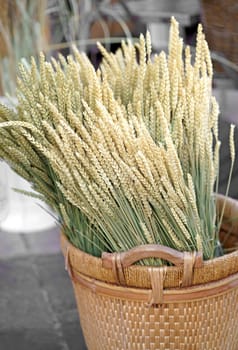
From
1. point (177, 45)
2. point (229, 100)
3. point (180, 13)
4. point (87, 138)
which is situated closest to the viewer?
point (87, 138)

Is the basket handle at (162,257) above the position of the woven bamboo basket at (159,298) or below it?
above

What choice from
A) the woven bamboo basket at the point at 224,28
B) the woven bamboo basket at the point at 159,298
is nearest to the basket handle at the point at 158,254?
the woven bamboo basket at the point at 159,298

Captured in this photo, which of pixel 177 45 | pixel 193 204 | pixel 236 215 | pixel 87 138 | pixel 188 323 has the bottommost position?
pixel 188 323

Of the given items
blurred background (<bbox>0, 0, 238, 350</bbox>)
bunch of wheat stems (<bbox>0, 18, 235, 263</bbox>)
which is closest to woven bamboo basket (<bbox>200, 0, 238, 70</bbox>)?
blurred background (<bbox>0, 0, 238, 350</bbox>)

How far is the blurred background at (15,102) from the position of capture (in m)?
1.71

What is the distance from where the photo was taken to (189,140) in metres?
1.21

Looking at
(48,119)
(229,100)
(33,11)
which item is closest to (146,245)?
(48,119)

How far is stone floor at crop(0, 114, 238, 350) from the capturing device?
166cm

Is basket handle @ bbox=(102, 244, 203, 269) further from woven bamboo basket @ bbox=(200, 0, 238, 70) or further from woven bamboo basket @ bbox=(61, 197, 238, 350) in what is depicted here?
woven bamboo basket @ bbox=(200, 0, 238, 70)

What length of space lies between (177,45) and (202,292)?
1.48ft

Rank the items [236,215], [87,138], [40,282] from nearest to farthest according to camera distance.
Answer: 1. [87,138]
2. [236,215]
3. [40,282]

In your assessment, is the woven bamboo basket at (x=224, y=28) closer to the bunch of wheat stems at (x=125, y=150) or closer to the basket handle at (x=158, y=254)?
the bunch of wheat stems at (x=125, y=150)

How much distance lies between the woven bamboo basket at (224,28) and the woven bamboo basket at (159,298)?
0.74 m

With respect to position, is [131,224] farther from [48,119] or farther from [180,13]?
[180,13]
